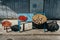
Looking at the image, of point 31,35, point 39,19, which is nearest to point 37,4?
point 39,19

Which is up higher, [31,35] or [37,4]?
[37,4]

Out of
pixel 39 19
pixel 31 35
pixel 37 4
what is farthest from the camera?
pixel 37 4

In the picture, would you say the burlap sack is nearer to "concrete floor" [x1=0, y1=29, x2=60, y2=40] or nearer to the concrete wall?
"concrete floor" [x1=0, y1=29, x2=60, y2=40]

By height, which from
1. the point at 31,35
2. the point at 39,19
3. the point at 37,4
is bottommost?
the point at 31,35

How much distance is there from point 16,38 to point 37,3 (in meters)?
5.65

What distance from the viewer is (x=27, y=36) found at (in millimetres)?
12445

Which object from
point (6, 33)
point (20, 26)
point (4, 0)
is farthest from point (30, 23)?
point (4, 0)

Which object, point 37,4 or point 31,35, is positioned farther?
point 37,4

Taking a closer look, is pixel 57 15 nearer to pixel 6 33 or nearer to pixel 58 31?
pixel 58 31

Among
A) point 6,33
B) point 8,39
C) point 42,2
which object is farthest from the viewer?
point 42,2

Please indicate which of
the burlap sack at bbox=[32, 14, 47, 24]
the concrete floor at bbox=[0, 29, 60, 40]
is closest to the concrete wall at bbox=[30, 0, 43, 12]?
the burlap sack at bbox=[32, 14, 47, 24]

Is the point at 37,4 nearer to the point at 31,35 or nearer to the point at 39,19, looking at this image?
the point at 39,19

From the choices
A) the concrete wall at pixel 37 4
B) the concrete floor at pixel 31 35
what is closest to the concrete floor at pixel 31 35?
the concrete floor at pixel 31 35

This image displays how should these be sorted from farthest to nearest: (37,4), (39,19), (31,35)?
1. (37,4)
2. (39,19)
3. (31,35)
